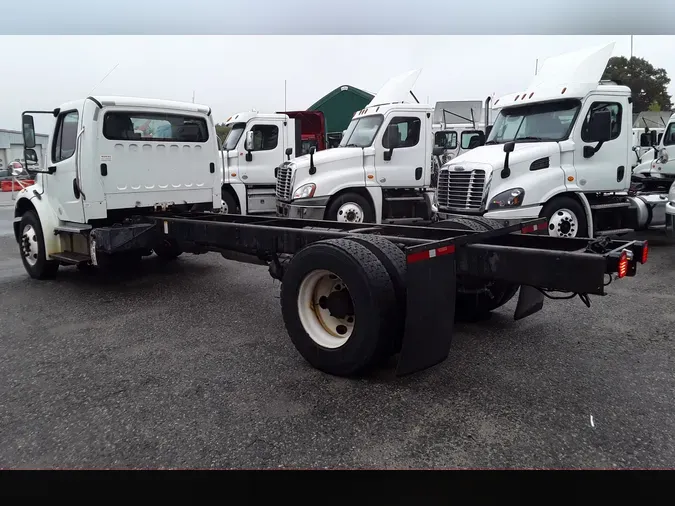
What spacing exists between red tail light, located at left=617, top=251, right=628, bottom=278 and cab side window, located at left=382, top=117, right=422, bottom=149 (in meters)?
7.41

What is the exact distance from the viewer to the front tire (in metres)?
7.32

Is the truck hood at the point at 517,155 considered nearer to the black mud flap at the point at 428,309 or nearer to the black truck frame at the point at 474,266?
the black truck frame at the point at 474,266

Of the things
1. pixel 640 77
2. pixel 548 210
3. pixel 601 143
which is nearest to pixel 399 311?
pixel 548 210

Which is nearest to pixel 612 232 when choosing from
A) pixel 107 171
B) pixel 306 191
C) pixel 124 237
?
pixel 306 191

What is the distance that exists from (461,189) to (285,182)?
3.42 meters

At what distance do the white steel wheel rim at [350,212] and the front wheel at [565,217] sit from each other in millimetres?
3317

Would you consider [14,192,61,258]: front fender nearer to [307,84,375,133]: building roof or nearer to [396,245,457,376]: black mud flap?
[396,245,457,376]: black mud flap

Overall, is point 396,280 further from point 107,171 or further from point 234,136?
point 234,136

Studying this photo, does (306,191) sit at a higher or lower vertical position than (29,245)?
higher

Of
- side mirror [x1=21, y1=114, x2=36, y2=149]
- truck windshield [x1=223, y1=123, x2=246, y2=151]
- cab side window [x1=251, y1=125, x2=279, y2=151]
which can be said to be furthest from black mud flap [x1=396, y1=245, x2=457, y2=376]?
truck windshield [x1=223, y1=123, x2=246, y2=151]

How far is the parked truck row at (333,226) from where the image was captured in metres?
3.63

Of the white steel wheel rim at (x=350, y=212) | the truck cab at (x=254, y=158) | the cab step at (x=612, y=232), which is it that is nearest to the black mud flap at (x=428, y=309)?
the cab step at (x=612, y=232)

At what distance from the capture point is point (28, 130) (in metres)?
6.83

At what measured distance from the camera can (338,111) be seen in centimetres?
2028
